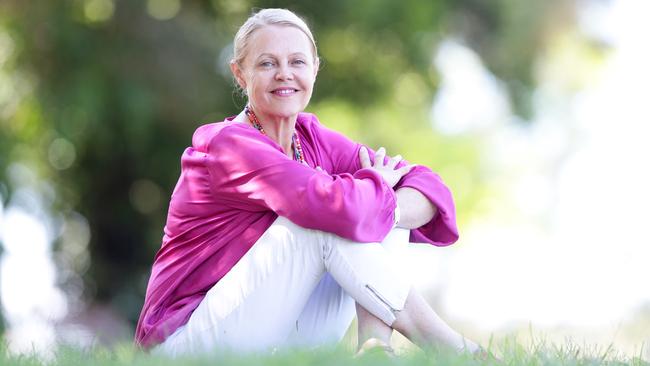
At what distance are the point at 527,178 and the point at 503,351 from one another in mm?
21167

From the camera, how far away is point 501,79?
33.2 feet

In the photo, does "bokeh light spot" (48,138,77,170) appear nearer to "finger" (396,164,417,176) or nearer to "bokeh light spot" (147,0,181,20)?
"bokeh light spot" (147,0,181,20)

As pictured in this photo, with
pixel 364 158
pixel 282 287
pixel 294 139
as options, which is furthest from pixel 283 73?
pixel 282 287

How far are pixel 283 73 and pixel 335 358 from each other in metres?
1.12

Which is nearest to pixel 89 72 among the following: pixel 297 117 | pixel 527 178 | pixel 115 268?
pixel 115 268

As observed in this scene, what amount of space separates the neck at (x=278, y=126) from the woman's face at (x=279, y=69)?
3cm

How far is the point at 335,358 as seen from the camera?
2.49 m

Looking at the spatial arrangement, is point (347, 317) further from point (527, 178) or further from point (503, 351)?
point (527, 178)

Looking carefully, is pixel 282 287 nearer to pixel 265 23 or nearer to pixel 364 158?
pixel 364 158

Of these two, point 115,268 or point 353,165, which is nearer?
point 353,165

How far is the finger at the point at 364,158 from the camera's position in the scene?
347 centimetres

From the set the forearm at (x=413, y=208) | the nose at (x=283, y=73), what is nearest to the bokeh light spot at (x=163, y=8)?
the nose at (x=283, y=73)

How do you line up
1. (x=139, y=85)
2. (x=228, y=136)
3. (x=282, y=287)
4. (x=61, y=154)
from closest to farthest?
1. (x=282, y=287)
2. (x=228, y=136)
3. (x=139, y=85)
4. (x=61, y=154)

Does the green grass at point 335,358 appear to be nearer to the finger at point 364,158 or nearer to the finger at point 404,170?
the finger at point 404,170
